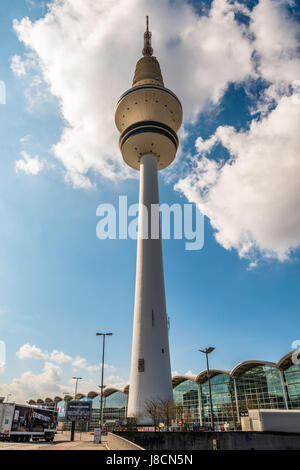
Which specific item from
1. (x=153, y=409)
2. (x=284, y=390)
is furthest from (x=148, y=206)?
(x=284, y=390)

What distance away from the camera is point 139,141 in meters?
55.9

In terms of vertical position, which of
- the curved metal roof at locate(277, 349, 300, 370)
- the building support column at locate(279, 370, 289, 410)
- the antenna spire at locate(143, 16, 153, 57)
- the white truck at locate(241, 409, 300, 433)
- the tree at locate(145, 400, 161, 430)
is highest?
the antenna spire at locate(143, 16, 153, 57)

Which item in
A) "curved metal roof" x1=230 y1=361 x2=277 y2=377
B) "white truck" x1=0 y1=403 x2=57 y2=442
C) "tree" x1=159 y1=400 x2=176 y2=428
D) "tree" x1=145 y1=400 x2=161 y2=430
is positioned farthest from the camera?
"curved metal roof" x1=230 y1=361 x2=277 y2=377

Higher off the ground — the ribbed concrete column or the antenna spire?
the antenna spire

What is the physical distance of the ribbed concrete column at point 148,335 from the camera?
1558 inches

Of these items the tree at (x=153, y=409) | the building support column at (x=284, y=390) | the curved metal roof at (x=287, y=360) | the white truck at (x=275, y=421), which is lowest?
the white truck at (x=275, y=421)

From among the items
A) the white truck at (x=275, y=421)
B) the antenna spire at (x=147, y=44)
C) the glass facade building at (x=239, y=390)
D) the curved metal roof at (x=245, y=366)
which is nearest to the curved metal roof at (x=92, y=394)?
the glass facade building at (x=239, y=390)

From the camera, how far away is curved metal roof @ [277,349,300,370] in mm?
46928

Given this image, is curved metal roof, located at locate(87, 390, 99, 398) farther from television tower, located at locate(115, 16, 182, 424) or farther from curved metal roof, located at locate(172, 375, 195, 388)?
television tower, located at locate(115, 16, 182, 424)

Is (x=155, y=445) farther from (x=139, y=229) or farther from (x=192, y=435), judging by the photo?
(x=139, y=229)

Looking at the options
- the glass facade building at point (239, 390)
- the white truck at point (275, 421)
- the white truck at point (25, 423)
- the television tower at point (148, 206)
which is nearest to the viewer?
the white truck at point (25, 423)

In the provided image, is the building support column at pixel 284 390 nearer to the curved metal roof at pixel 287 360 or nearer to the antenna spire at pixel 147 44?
the curved metal roof at pixel 287 360

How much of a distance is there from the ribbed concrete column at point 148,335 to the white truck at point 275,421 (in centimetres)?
1032

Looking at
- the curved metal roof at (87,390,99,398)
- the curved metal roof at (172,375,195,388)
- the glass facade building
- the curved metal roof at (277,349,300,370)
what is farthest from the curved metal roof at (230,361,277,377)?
the curved metal roof at (87,390,99,398)
